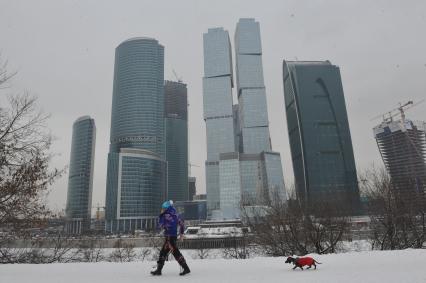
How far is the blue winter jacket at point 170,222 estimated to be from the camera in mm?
7648

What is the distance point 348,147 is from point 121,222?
142997 millimetres

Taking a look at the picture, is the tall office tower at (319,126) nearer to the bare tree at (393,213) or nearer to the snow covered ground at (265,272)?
the bare tree at (393,213)

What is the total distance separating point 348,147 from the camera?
177125 mm

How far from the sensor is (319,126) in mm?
177250

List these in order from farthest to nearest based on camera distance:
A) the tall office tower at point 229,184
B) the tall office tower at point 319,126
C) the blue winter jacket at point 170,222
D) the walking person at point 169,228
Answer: the tall office tower at point 229,184
the tall office tower at point 319,126
the blue winter jacket at point 170,222
the walking person at point 169,228

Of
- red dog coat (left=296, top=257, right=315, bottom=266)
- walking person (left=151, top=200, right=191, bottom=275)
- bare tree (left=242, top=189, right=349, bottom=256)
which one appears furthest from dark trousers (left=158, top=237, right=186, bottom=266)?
bare tree (left=242, top=189, right=349, bottom=256)

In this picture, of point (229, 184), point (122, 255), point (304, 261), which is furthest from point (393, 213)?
point (229, 184)

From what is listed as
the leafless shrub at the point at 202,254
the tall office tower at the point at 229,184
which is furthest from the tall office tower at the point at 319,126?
the leafless shrub at the point at 202,254

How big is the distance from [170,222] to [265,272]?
8.91 ft

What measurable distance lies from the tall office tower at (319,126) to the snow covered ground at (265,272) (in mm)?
167514

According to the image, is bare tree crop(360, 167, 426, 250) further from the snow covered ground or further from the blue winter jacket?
the blue winter jacket

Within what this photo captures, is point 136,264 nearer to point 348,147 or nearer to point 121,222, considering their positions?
point 121,222

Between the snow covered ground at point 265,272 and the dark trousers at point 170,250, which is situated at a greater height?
the dark trousers at point 170,250

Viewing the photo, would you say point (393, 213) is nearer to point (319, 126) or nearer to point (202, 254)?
point (202, 254)
